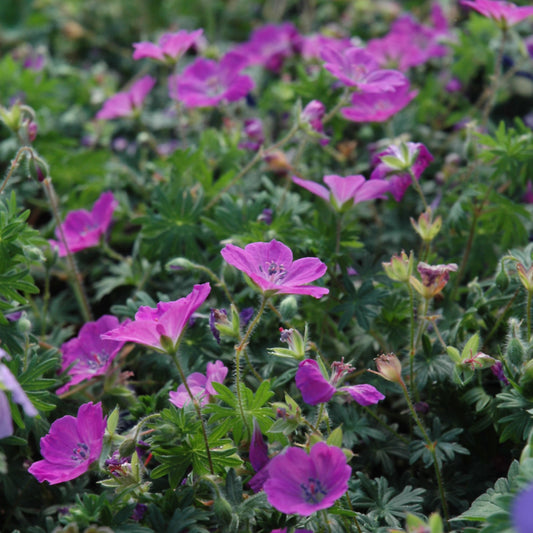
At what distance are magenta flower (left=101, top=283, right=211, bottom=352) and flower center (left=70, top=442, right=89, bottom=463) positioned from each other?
308mm

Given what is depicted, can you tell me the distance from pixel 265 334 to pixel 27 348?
2.06 feet

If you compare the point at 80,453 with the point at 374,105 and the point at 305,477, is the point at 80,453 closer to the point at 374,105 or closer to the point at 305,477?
the point at 305,477

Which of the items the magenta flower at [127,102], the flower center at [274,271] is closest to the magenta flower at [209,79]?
the magenta flower at [127,102]

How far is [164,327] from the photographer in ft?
4.12

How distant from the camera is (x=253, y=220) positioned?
186 centimetres

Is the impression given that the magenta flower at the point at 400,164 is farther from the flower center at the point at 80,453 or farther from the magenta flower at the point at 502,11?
the flower center at the point at 80,453

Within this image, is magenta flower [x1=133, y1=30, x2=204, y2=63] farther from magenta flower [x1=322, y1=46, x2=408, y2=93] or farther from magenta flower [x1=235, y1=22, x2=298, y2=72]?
magenta flower [x1=235, y1=22, x2=298, y2=72]

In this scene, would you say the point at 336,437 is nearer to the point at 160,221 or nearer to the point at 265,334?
the point at 265,334

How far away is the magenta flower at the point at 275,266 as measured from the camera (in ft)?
4.31

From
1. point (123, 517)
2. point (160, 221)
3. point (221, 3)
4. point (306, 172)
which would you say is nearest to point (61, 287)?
point (160, 221)

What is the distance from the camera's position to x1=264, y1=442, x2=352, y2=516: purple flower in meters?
1.14

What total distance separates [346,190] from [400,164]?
0.18m

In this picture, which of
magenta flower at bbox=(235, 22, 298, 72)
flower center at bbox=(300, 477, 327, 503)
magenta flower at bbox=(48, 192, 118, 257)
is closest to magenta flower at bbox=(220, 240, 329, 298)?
flower center at bbox=(300, 477, 327, 503)

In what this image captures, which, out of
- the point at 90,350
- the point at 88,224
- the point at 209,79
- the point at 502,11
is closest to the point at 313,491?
the point at 90,350
